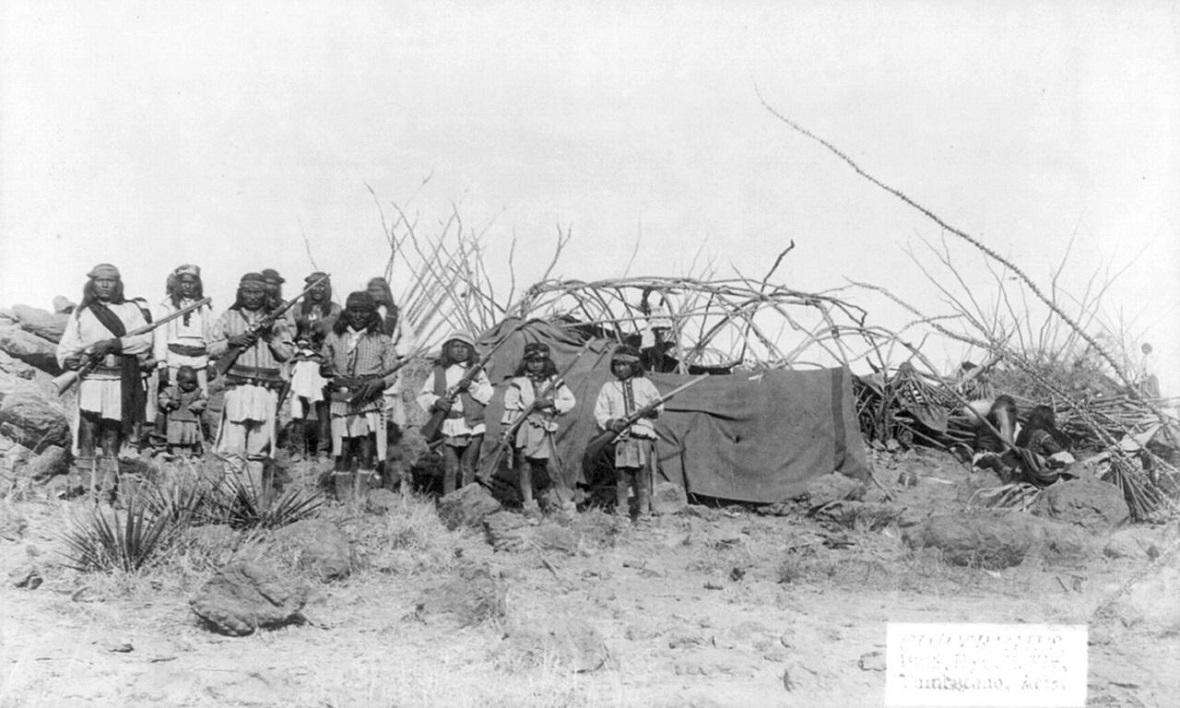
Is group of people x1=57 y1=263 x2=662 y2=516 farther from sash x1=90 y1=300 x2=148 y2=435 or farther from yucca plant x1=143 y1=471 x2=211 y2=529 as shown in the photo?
yucca plant x1=143 y1=471 x2=211 y2=529

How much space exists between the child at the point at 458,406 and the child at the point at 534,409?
0.83 feet

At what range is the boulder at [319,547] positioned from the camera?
20.7ft

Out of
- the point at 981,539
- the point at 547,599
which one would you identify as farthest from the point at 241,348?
the point at 981,539

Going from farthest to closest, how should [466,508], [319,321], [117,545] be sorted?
[319,321]
[466,508]
[117,545]

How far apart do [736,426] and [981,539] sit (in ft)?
9.04

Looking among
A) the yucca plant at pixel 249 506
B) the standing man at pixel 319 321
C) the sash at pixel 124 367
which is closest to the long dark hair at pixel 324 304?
the standing man at pixel 319 321

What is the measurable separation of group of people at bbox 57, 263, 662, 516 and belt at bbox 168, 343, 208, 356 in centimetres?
1

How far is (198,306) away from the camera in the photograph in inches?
299

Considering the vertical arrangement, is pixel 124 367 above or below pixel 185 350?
below

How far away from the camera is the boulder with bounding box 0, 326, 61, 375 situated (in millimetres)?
9961

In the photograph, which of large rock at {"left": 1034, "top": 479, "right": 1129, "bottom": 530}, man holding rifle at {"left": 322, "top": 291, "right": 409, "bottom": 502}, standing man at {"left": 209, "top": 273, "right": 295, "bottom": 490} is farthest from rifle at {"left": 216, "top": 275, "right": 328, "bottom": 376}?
large rock at {"left": 1034, "top": 479, "right": 1129, "bottom": 530}

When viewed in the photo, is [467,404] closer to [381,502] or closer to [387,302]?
[381,502]

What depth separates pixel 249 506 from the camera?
6.80 meters

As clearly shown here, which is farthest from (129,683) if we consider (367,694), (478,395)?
(478,395)
